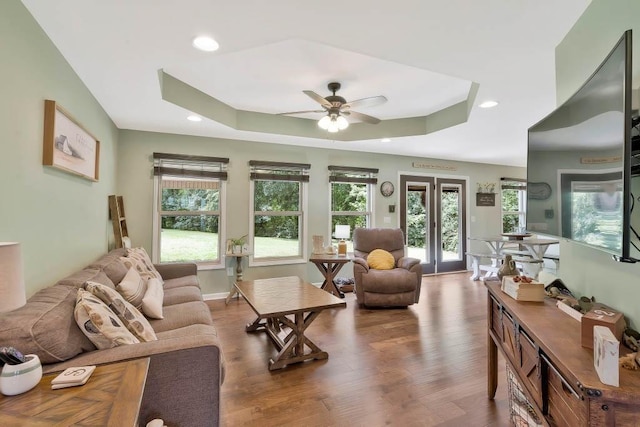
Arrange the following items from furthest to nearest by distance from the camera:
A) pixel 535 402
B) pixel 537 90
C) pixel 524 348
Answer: pixel 537 90 → pixel 524 348 → pixel 535 402

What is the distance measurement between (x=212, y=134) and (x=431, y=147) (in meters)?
3.50

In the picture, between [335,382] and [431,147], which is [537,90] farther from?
[335,382]

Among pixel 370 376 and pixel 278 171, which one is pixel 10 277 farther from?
pixel 278 171

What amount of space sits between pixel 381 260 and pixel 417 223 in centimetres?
213

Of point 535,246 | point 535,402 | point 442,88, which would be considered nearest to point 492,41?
point 442,88

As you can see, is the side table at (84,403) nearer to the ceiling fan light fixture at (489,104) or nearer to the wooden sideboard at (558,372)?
the wooden sideboard at (558,372)

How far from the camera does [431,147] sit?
16.8ft

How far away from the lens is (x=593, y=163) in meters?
1.22

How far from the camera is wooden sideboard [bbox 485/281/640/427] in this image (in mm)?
799

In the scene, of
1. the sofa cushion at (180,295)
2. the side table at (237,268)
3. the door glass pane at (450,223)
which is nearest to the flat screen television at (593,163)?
the sofa cushion at (180,295)

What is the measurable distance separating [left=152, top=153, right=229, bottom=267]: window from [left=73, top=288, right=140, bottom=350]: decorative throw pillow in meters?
2.85

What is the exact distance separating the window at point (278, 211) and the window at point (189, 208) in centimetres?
52

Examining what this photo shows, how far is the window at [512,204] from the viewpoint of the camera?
683cm

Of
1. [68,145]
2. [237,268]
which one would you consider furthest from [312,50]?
[237,268]
